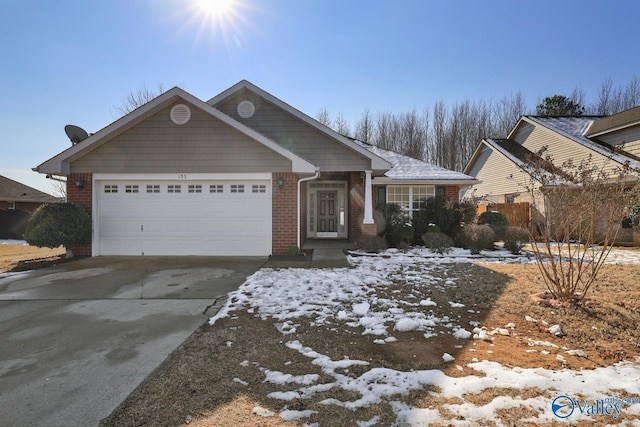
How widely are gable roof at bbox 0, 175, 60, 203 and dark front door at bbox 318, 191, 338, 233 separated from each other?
20.4 meters

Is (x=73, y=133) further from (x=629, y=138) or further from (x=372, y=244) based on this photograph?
(x=629, y=138)

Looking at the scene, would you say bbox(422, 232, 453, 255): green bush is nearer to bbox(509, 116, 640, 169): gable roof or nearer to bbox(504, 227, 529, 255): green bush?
bbox(504, 227, 529, 255): green bush

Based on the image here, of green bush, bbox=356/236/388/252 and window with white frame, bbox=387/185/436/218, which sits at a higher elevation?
window with white frame, bbox=387/185/436/218

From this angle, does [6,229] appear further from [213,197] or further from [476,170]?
[476,170]

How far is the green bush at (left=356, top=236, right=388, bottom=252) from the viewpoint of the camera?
10992mm

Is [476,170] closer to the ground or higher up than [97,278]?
higher up

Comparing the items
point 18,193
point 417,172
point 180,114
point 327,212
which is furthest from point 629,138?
point 18,193

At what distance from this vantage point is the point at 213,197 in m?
10.3

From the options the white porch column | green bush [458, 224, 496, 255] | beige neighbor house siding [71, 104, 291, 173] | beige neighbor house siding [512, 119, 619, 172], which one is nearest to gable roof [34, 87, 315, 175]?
beige neighbor house siding [71, 104, 291, 173]

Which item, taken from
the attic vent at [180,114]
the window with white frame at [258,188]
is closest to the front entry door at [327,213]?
the window with white frame at [258,188]

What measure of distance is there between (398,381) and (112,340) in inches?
126

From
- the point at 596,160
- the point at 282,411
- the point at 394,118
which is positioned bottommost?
the point at 282,411

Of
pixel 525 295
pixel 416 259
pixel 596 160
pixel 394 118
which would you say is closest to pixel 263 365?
pixel 525 295

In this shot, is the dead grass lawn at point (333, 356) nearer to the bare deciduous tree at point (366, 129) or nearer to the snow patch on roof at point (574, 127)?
the snow patch on roof at point (574, 127)
